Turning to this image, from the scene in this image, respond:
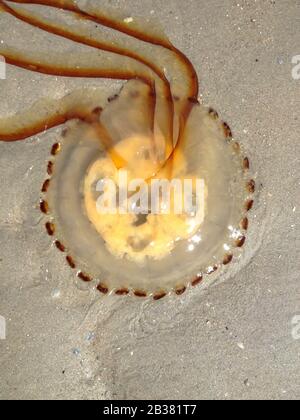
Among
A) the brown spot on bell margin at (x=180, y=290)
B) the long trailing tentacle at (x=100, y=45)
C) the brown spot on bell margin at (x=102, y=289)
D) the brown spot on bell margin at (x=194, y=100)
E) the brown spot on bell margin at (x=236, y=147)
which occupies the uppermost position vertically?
the long trailing tentacle at (x=100, y=45)

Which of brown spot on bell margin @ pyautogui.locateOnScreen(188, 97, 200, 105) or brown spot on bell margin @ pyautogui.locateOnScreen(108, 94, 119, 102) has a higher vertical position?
brown spot on bell margin @ pyautogui.locateOnScreen(108, 94, 119, 102)

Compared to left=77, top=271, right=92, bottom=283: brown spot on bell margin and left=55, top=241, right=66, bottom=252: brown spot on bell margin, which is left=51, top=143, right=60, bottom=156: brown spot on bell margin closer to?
left=55, top=241, right=66, bottom=252: brown spot on bell margin

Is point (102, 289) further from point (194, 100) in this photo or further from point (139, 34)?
point (139, 34)

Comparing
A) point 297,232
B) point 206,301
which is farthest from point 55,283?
point 297,232

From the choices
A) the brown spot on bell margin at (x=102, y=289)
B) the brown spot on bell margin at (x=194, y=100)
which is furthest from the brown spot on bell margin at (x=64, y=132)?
the brown spot on bell margin at (x=102, y=289)

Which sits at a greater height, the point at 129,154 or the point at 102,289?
the point at 129,154

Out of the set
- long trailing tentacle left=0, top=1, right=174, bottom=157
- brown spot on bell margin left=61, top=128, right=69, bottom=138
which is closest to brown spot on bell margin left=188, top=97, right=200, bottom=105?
long trailing tentacle left=0, top=1, right=174, bottom=157

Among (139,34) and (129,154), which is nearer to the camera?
(129,154)

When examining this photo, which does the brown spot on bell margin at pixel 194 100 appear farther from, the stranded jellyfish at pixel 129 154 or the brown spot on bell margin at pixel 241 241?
the brown spot on bell margin at pixel 241 241

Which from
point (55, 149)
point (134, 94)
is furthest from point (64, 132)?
point (134, 94)

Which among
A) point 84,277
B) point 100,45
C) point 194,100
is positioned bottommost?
point 84,277
